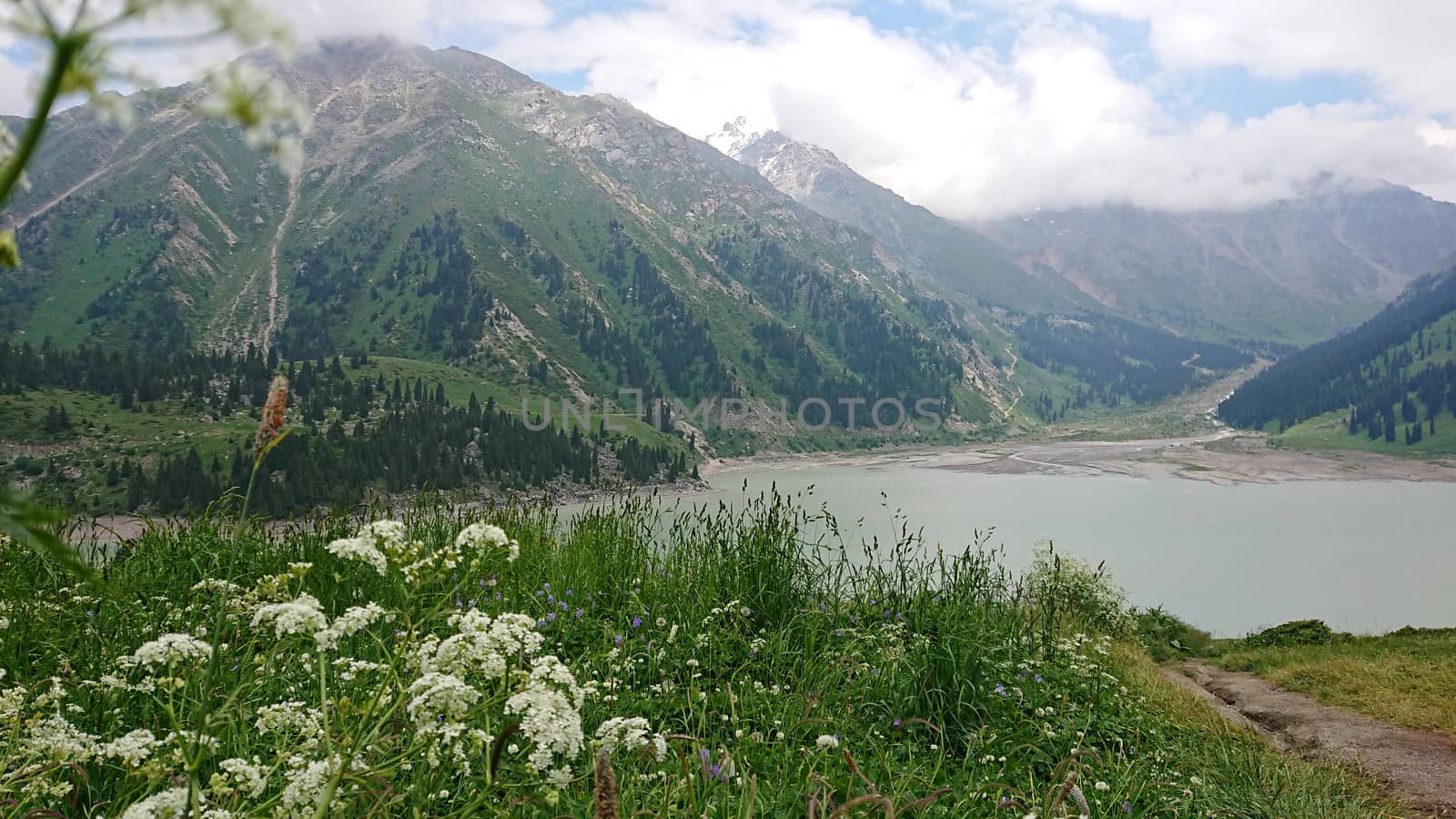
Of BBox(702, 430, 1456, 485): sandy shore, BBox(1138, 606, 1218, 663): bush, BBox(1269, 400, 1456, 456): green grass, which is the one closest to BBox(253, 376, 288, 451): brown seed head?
BBox(1138, 606, 1218, 663): bush

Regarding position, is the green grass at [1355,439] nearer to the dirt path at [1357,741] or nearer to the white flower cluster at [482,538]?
the dirt path at [1357,741]

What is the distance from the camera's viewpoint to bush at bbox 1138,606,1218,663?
19266mm

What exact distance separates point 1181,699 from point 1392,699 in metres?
3.72

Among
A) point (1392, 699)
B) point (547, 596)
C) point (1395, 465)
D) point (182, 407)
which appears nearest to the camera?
point (547, 596)

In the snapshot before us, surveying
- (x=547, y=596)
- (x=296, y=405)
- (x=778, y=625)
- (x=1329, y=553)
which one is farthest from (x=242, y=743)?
(x=296, y=405)

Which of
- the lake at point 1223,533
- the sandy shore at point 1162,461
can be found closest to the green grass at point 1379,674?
the lake at point 1223,533

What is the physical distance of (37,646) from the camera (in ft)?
16.8

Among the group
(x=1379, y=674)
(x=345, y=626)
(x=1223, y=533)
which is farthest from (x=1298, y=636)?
(x=1223, y=533)

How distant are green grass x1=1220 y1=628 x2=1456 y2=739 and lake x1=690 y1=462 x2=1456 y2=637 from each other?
6.76 metres

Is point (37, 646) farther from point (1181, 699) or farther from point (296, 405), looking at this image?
point (296, 405)

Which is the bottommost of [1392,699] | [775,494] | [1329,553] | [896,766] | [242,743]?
[1329,553]

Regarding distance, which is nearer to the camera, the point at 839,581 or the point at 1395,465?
the point at 839,581

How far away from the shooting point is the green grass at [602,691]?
8.77ft

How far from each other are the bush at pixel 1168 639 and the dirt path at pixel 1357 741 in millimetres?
7180
